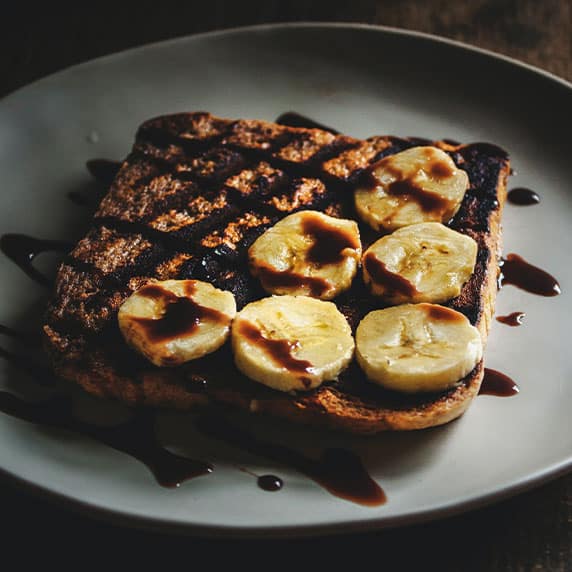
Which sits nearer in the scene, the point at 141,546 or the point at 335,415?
the point at 141,546

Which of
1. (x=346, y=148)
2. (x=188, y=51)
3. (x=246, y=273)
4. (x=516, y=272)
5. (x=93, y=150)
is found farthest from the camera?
(x=188, y=51)

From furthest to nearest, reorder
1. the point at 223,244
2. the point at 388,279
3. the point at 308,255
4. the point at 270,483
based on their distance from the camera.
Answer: the point at 223,244 < the point at 308,255 < the point at 388,279 < the point at 270,483


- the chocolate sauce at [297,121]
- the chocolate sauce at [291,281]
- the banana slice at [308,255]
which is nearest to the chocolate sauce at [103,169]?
the chocolate sauce at [297,121]

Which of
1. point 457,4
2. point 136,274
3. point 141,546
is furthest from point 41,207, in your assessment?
point 457,4

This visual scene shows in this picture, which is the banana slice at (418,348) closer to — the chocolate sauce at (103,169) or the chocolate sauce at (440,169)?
the chocolate sauce at (440,169)

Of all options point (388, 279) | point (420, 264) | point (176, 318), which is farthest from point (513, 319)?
point (176, 318)

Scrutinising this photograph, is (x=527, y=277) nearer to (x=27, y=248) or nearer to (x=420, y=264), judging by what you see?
(x=420, y=264)

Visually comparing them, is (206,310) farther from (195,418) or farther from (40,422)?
(40,422)
